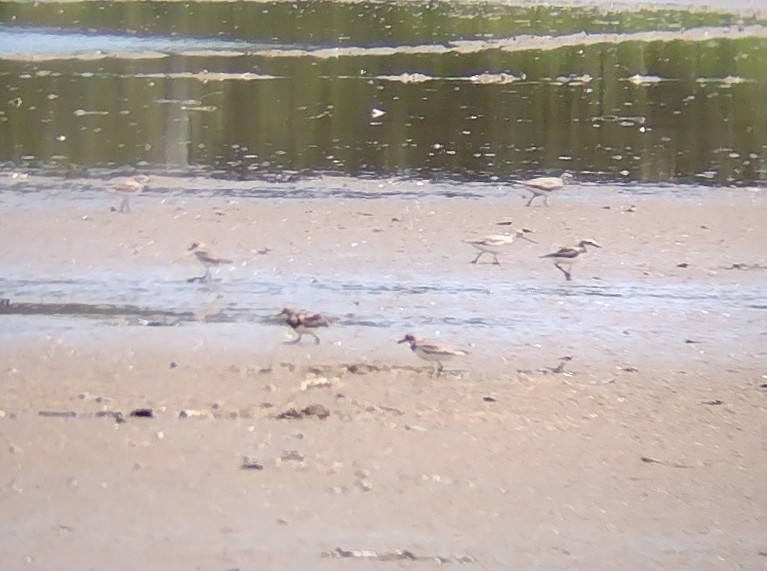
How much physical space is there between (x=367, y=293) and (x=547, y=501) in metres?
3.66

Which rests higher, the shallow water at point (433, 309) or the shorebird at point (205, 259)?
the shorebird at point (205, 259)

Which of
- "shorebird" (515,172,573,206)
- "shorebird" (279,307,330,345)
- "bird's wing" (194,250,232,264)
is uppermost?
"shorebird" (515,172,573,206)

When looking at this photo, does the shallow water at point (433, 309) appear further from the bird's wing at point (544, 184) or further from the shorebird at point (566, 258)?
the bird's wing at point (544, 184)

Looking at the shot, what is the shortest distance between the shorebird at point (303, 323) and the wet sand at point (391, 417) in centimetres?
7

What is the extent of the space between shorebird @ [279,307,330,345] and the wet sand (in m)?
0.07

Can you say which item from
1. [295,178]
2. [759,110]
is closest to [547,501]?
[295,178]

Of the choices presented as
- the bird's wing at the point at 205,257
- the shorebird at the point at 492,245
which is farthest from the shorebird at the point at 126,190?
the shorebird at the point at 492,245

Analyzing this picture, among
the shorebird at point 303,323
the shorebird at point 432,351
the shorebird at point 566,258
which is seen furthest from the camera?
the shorebird at point 566,258

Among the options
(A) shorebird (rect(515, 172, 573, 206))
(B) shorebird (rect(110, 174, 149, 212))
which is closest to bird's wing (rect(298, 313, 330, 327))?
(B) shorebird (rect(110, 174, 149, 212))

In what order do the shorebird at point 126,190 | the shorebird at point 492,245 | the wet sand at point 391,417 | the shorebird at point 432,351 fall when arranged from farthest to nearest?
the shorebird at point 126,190, the shorebird at point 492,245, the shorebird at point 432,351, the wet sand at point 391,417

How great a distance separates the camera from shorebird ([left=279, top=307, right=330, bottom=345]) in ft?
24.2

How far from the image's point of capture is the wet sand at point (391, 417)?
15.7ft

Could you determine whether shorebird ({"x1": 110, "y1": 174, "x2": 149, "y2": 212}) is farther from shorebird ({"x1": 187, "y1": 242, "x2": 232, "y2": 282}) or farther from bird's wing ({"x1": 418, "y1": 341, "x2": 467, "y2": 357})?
bird's wing ({"x1": 418, "y1": 341, "x2": 467, "y2": 357})

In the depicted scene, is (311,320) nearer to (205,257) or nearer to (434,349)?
(434,349)
